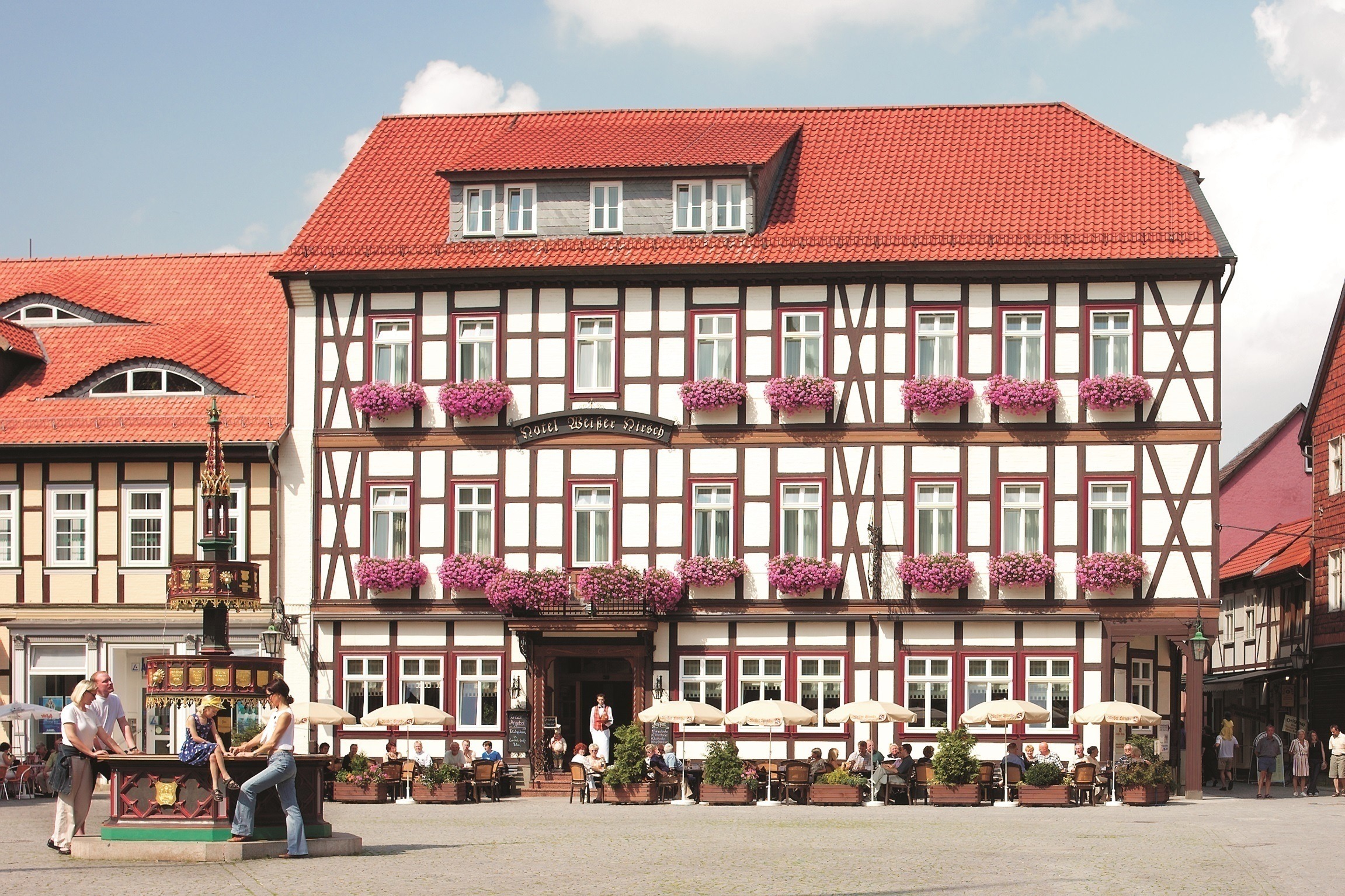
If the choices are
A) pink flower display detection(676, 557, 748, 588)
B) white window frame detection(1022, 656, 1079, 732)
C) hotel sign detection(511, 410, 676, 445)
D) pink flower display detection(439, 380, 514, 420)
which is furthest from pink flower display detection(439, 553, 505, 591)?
white window frame detection(1022, 656, 1079, 732)

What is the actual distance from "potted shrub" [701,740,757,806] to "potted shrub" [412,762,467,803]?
4440 mm

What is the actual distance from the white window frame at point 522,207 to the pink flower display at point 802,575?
28.8ft

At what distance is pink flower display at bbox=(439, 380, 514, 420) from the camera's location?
132 feet

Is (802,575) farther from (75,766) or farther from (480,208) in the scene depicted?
(75,766)

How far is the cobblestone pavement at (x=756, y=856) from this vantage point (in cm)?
1803

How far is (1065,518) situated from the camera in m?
39.1

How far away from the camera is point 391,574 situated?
132 feet

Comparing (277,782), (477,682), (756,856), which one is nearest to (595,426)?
(477,682)

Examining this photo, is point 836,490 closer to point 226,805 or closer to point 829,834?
point 829,834

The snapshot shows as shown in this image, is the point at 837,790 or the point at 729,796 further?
the point at 729,796

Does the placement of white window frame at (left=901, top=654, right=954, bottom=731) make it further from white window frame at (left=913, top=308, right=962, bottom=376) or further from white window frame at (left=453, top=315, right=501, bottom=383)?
white window frame at (left=453, top=315, right=501, bottom=383)

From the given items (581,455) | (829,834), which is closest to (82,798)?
(829,834)

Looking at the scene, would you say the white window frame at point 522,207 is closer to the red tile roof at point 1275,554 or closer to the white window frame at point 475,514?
the white window frame at point 475,514

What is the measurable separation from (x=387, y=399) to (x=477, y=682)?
19.6 feet
